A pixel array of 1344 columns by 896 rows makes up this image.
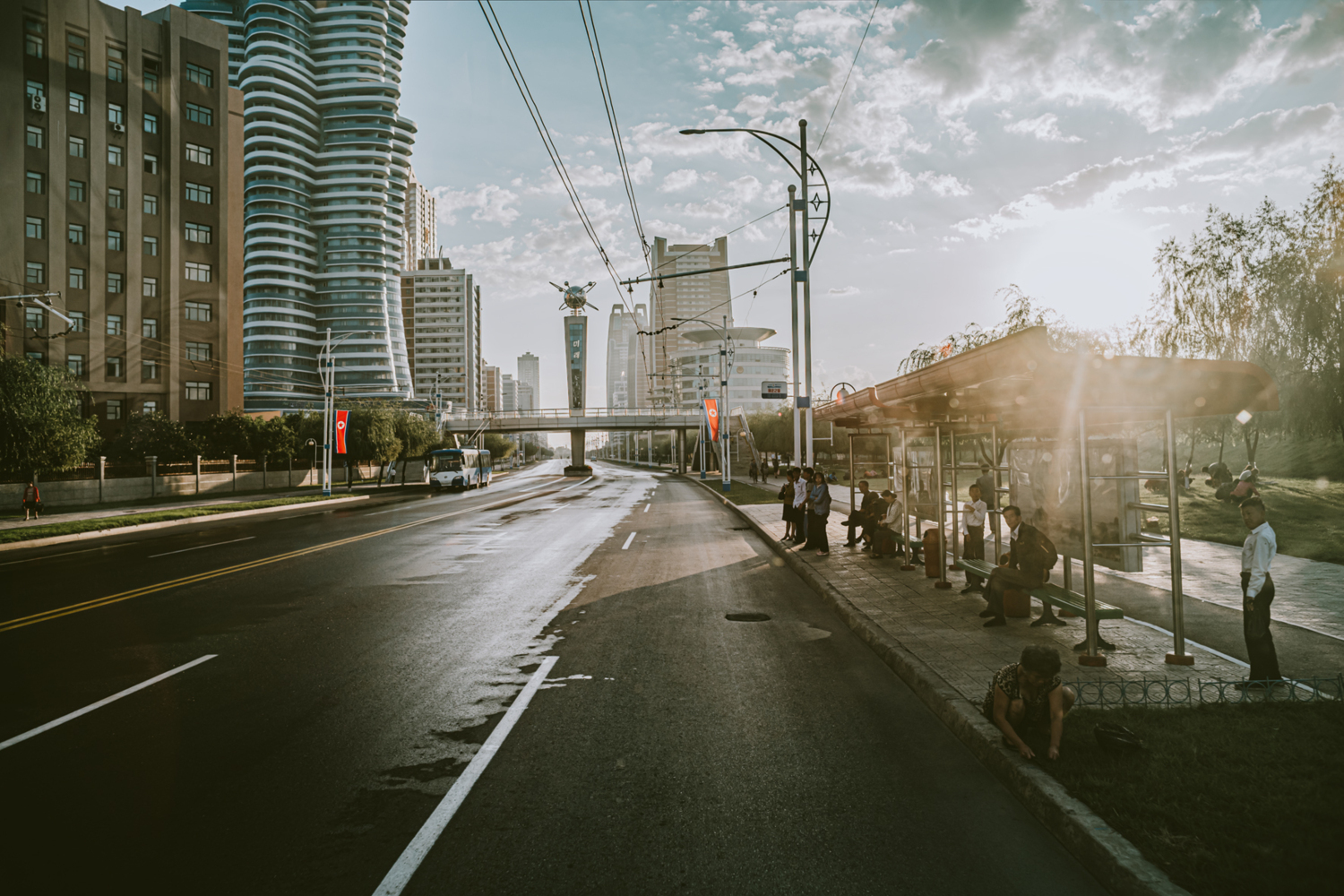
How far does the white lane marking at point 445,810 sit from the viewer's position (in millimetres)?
3574

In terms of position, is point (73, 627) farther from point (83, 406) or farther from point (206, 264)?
point (206, 264)

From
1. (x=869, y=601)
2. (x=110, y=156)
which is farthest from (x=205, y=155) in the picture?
(x=869, y=601)

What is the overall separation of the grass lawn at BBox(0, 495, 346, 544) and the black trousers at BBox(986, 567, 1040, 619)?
24161mm

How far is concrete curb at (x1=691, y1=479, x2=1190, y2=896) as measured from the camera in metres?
3.46

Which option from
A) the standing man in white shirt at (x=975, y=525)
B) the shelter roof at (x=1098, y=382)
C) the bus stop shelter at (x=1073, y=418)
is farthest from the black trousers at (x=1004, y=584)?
the standing man in white shirt at (x=975, y=525)

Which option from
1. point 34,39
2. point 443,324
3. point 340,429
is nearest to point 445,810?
point 340,429

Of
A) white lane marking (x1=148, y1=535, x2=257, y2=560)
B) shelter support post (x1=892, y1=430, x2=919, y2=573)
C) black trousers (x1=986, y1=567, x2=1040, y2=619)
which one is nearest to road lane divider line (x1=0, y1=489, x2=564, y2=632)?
white lane marking (x1=148, y1=535, x2=257, y2=560)

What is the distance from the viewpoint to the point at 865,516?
15617mm

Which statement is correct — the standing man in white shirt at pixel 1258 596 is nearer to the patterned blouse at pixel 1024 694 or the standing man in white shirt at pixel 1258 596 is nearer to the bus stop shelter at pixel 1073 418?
the bus stop shelter at pixel 1073 418

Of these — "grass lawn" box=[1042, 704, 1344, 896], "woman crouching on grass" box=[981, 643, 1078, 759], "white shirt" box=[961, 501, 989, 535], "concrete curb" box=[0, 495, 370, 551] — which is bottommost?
"concrete curb" box=[0, 495, 370, 551]

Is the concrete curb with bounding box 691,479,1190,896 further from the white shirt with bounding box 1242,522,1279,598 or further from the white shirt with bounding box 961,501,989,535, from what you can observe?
the white shirt with bounding box 961,501,989,535

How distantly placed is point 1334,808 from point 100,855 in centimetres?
673

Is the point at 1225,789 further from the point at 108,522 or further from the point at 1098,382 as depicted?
the point at 108,522

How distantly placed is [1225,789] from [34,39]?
74509 millimetres
